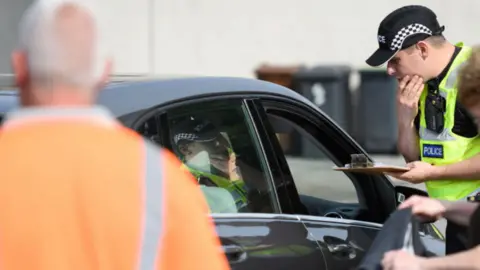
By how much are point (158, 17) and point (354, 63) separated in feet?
9.82

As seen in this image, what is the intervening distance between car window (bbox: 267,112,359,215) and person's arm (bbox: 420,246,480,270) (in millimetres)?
1536

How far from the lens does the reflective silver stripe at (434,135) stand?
3723 mm

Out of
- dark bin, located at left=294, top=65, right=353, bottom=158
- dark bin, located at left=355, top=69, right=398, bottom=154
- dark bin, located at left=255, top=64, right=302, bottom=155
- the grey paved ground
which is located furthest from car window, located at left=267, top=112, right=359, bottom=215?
dark bin, located at left=255, top=64, right=302, bottom=155

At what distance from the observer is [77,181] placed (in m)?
1.70

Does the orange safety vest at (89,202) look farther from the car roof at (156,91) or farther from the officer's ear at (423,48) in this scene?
the officer's ear at (423,48)

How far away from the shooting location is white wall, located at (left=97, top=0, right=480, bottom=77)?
1358 cm

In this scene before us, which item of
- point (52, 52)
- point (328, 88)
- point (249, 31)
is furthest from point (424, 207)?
point (249, 31)

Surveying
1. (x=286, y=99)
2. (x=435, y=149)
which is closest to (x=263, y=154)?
(x=286, y=99)

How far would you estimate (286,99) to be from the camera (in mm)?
3943

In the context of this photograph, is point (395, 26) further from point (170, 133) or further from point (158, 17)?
point (158, 17)

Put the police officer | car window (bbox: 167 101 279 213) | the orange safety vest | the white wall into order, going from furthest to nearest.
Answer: the white wall
the police officer
car window (bbox: 167 101 279 213)
the orange safety vest

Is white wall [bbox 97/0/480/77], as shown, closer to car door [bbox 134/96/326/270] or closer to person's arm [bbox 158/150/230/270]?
car door [bbox 134/96/326/270]

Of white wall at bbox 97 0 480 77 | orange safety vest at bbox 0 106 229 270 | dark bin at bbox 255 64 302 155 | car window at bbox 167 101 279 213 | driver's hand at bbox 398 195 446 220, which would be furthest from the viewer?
white wall at bbox 97 0 480 77

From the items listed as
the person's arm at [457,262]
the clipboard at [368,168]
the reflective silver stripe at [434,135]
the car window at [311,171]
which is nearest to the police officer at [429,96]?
the reflective silver stripe at [434,135]
